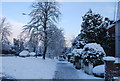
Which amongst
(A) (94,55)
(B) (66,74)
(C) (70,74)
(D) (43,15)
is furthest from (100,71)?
(D) (43,15)

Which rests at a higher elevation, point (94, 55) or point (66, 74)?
point (94, 55)

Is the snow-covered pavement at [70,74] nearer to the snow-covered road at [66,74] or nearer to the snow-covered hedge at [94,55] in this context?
the snow-covered road at [66,74]

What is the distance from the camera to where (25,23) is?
2994 cm

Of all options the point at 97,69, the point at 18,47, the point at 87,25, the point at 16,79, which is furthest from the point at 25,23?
the point at 18,47

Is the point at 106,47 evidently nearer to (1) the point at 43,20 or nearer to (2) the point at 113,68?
(1) the point at 43,20

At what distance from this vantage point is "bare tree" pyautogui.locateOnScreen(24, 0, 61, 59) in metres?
29.2

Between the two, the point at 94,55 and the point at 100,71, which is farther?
the point at 94,55

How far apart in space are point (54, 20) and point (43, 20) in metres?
1.94

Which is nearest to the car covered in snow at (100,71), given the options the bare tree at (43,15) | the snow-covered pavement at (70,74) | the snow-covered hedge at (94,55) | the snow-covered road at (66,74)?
the snow-covered pavement at (70,74)

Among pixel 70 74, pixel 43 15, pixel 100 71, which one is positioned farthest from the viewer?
pixel 43 15

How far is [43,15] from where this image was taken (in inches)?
1167

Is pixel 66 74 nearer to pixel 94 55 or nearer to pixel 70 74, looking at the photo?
pixel 70 74

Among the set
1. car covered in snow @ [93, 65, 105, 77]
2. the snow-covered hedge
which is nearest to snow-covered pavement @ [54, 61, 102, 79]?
car covered in snow @ [93, 65, 105, 77]

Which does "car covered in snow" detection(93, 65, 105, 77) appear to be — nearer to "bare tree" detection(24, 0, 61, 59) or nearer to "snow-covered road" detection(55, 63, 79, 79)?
"snow-covered road" detection(55, 63, 79, 79)
